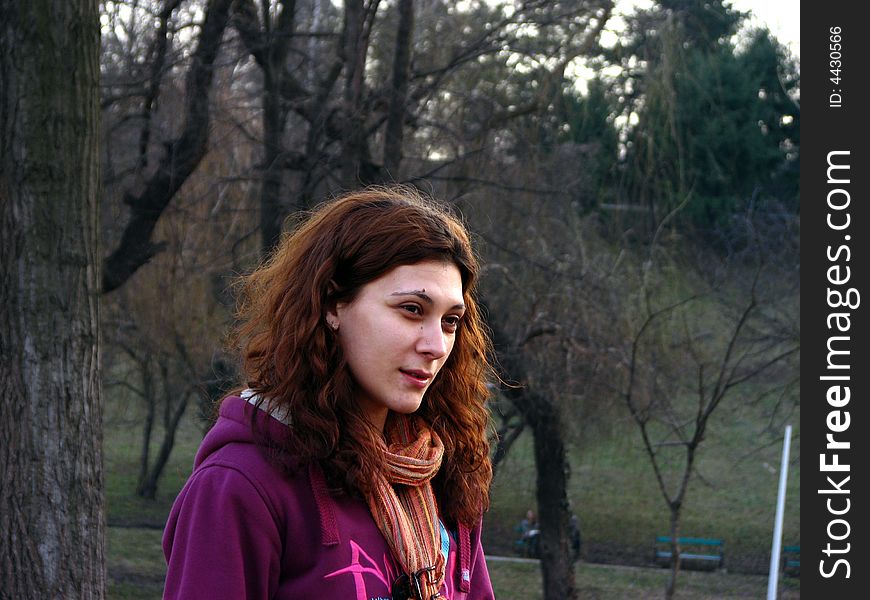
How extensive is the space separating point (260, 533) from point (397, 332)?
0.39m

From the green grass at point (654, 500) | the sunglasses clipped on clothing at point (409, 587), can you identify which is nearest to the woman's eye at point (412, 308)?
the sunglasses clipped on clothing at point (409, 587)

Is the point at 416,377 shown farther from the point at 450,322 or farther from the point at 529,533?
the point at 529,533

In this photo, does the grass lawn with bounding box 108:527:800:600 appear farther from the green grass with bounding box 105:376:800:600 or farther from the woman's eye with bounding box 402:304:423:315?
the woman's eye with bounding box 402:304:423:315

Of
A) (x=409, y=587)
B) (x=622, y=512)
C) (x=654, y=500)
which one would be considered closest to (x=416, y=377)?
(x=409, y=587)

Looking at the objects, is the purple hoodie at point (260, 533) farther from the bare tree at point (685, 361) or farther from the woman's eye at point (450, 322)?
the bare tree at point (685, 361)

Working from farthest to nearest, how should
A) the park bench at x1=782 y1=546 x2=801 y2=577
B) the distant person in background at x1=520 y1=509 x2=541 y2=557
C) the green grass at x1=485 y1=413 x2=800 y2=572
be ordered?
the green grass at x1=485 y1=413 x2=800 y2=572, the distant person in background at x1=520 y1=509 x2=541 y2=557, the park bench at x1=782 y1=546 x2=801 y2=577

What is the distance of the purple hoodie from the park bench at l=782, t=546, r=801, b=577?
14033 millimetres

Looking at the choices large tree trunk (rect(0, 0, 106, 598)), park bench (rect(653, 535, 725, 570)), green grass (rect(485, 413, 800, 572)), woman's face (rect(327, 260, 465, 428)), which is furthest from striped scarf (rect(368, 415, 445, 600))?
green grass (rect(485, 413, 800, 572))

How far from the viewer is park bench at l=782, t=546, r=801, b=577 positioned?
47.5 ft

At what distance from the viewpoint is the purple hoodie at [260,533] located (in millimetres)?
1496

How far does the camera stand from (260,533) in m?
1.53

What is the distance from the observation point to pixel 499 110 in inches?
404

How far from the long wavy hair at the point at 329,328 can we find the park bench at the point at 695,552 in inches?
Result: 546

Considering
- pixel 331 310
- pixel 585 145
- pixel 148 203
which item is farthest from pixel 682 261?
pixel 331 310
